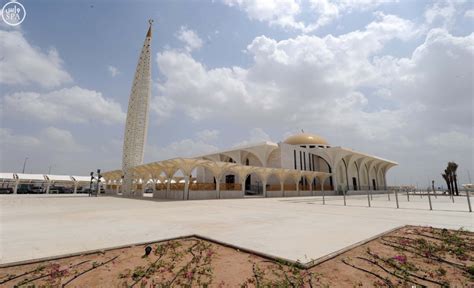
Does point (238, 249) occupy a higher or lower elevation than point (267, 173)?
lower

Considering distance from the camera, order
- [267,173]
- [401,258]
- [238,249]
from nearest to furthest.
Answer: [401,258] → [238,249] → [267,173]

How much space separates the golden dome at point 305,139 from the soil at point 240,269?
136 feet

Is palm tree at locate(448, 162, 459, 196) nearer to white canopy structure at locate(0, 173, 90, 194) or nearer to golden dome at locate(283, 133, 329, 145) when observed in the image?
golden dome at locate(283, 133, 329, 145)

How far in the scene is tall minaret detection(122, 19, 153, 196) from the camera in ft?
111

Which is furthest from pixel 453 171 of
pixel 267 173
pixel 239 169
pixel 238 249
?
pixel 238 249

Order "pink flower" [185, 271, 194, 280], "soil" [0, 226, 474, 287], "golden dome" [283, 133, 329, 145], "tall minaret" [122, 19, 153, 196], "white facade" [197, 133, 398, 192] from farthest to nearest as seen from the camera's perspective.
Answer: "golden dome" [283, 133, 329, 145] < "white facade" [197, 133, 398, 192] < "tall minaret" [122, 19, 153, 196] < "pink flower" [185, 271, 194, 280] < "soil" [0, 226, 474, 287]

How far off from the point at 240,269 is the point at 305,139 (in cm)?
4401

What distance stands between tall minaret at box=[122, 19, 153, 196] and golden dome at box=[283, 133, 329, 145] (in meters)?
28.2

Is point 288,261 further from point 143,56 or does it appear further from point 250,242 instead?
point 143,56

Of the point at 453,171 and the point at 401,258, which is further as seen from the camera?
the point at 453,171

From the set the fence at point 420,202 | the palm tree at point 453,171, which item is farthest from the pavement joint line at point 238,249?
the palm tree at point 453,171

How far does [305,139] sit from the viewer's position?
45.2 m

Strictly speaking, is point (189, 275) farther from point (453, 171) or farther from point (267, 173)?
point (453, 171)

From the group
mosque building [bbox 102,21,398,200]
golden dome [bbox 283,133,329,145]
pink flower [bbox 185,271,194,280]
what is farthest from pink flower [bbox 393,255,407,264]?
golden dome [bbox 283,133,329,145]
